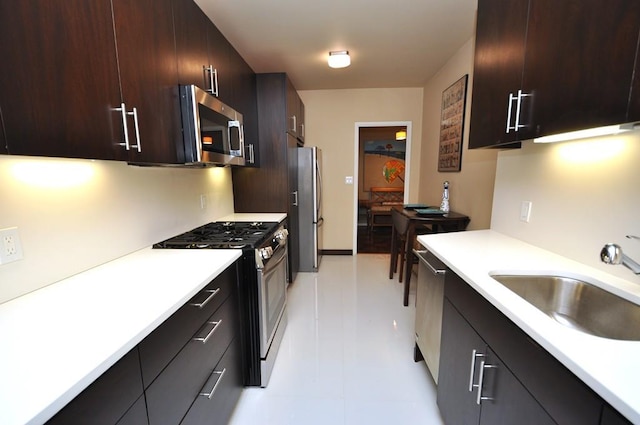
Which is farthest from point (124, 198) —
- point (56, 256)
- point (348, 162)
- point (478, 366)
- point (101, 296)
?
point (348, 162)

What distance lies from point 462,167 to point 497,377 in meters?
2.26

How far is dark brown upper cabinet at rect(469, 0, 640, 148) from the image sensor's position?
79cm

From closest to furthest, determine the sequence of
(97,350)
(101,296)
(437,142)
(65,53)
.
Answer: (97,350) → (65,53) → (101,296) → (437,142)

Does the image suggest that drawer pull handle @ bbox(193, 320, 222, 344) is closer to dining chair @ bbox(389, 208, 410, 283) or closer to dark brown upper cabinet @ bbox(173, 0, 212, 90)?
dark brown upper cabinet @ bbox(173, 0, 212, 90)

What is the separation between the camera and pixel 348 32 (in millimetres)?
2393

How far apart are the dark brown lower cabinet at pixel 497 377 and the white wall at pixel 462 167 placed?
4.48 ft

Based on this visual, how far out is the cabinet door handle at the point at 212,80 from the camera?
5.94 ft

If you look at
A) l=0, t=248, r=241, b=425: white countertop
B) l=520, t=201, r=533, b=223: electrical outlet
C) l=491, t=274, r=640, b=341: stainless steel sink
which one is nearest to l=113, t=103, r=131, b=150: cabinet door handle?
l=0, t=248, r=241, b=425: white countertop

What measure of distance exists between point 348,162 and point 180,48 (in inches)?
119

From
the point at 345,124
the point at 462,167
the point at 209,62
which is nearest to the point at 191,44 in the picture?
the point at 209,62

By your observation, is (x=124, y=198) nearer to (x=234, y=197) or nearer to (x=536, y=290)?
(x=234, y=197)

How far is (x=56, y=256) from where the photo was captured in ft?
3.71

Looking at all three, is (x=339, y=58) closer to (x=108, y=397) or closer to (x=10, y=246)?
(x=10, y=246)

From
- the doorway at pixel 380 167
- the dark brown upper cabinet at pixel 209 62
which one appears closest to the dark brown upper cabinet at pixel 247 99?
the dark brown upper cabinet at pixel 209 62
